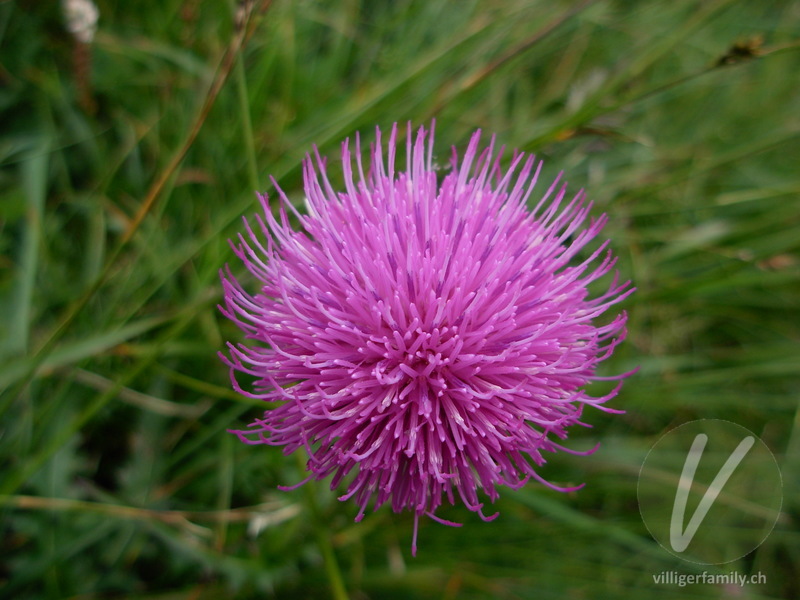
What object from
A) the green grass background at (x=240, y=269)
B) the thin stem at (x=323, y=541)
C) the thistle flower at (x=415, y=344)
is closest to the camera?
the thistle flower at (x=415, y=344)

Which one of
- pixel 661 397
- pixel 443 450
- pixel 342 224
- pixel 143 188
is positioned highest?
pixel 143 188

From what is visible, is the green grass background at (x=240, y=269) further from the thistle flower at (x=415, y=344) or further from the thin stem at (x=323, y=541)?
the thistle flower at (x=415, y=344)

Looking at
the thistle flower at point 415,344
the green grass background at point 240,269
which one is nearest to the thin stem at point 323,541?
the green grass background at point 240,269

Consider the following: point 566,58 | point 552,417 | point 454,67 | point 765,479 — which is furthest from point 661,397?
point 566,58

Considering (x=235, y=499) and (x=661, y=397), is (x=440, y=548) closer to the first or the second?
(x=235, y=499)

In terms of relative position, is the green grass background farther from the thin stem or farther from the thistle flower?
the thistle flower

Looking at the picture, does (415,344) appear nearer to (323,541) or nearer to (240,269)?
(323,541)
